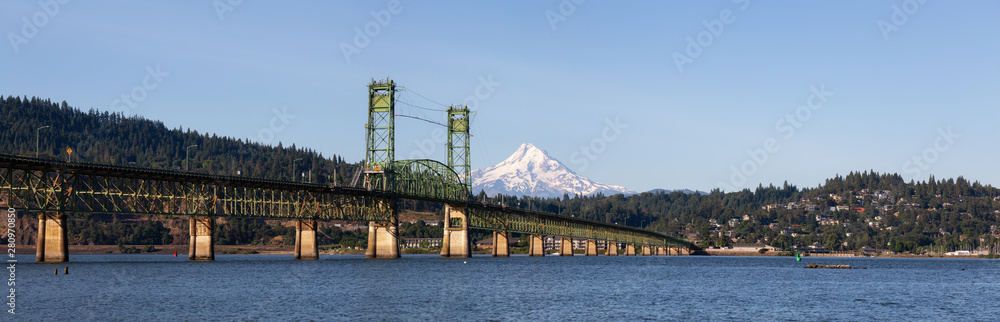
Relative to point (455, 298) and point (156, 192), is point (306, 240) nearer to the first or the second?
point (156, 192)

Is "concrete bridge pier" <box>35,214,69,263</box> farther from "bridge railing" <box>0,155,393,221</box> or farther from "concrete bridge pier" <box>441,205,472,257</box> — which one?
"concrete bridge pier" <box>441,205,472,257</box>

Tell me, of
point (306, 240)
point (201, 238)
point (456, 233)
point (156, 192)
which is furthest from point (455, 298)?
point (456, 233)

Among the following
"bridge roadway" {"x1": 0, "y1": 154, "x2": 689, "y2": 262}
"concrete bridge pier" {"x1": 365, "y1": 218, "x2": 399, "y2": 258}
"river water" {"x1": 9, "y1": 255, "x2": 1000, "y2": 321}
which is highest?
"bridge roadway" {"x1": 0, "y1": 154, "x2": 689, "y2": 262}

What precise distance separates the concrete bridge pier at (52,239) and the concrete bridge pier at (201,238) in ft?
67.0

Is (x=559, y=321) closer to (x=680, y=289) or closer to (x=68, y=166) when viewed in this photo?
(x=680, y=289)

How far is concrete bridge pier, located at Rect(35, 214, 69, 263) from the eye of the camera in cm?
10600

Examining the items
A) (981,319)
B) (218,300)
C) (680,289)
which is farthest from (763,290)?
(218,300)

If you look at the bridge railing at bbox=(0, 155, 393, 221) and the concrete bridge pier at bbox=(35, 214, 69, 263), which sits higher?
the bridge railing at bbox=(0, 155, 393, 221)

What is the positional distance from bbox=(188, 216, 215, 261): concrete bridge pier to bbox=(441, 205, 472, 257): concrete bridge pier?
61.8 m

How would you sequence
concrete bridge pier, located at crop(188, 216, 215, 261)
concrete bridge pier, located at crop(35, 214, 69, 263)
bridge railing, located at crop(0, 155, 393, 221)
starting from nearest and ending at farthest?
1. bridge railing, located at crop(0, 155, 393, 221)
2. concrete bridge pier, located at crop(35, 214, 69, 263)
3. concrete bridge pier, located at crop(188, 216, 215, 261)

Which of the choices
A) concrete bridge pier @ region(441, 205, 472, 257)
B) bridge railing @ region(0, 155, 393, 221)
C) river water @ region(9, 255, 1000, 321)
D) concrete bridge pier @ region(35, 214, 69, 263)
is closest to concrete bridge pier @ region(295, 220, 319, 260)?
bridge railing @ region(0, 155, 393, 221)

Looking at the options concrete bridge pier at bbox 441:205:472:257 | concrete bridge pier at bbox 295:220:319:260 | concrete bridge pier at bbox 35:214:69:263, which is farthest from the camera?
concrete bridge pier at bbox 441:205:472:257

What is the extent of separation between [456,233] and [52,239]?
314ft

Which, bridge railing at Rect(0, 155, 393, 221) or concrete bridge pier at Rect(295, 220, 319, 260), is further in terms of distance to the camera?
concrete bridge pier at Rect(295, 220, 319, 260)
